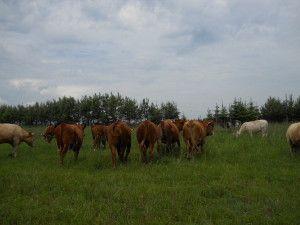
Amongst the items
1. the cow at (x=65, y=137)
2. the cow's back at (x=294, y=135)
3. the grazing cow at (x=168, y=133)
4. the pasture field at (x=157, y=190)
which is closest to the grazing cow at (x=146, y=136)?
the pasture field at (x=157, y=190)

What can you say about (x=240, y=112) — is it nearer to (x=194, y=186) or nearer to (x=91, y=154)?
(x=91, y=154)

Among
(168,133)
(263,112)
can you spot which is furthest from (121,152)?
(263,112)

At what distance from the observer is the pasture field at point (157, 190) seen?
9.58 meters

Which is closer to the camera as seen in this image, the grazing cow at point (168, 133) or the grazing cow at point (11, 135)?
the grazing cow at point (168, 133)

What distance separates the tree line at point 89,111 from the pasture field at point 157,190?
58.6m

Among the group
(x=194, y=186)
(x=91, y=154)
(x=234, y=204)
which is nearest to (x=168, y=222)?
(x=234, y=204)

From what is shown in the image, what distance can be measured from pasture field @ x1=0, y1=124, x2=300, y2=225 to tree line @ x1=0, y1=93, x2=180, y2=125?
5859cm

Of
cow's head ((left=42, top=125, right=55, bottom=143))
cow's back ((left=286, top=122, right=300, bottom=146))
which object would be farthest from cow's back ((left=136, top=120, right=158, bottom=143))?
cow's head ((left=42, top=125, right=55, bottom=143))

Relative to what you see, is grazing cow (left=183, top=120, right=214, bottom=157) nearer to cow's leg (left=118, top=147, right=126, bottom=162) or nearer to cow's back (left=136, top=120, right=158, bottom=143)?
cow's back (left=136, top=120, right=158, bottom=143)

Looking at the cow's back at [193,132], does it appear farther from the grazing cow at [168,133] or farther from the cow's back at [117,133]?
the cow's back at [117,133]

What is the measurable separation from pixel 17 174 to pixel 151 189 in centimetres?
576

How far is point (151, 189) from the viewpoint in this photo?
1205cm

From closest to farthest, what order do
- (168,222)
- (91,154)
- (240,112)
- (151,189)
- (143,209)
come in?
1. (168,222)
2. (143,209)
3. (151,189)
4. (91,154)
5. (240,112)

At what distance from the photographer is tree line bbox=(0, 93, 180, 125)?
80812 mm
